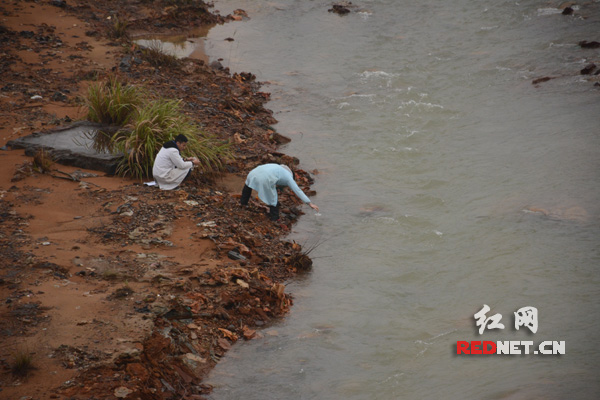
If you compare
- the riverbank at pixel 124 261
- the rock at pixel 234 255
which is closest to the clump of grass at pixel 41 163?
the riverbank at pixel 124 261

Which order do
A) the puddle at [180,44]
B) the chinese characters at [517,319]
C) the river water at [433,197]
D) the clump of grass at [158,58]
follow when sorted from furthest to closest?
the puddle at [180,44]
the clump of grass at [158,58]
the chinese characters at [517,319]
the river water at [433,197]

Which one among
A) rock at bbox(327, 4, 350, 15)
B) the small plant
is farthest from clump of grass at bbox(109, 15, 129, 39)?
the small plant

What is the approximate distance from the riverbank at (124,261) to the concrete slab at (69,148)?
0.19 metres

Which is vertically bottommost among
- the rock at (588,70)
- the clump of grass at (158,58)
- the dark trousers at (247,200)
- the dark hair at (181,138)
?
the dark trousers at (247,200)

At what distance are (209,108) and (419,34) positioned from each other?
8195 mm

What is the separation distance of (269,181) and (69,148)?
348 centimetres

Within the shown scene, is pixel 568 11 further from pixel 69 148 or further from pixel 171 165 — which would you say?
pixel 69 148

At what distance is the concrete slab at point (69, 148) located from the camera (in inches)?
384

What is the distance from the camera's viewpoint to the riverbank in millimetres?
5734

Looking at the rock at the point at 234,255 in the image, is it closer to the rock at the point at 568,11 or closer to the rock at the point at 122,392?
the rock at the point at 122,392

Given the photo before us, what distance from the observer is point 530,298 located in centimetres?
753

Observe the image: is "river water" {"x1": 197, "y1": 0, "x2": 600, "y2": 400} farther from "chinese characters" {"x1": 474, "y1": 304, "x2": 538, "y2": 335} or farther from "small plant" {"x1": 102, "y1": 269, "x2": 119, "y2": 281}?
"small plant" {"x1": 102, "y1": 269, "x2": 119, "y2": 281}

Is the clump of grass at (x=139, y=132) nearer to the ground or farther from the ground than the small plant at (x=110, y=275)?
farther from the ground

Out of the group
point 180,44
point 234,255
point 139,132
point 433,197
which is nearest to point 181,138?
point 139,132
